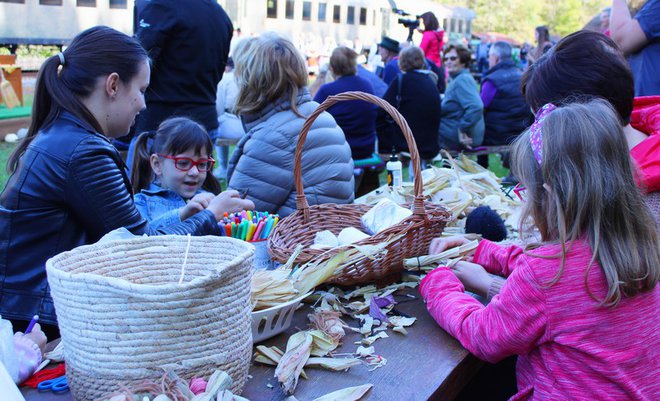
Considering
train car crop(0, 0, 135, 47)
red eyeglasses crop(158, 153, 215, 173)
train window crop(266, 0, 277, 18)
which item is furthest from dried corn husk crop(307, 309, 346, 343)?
train window crop(266, 0, 277, 18)

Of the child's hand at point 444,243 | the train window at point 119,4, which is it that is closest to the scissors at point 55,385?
the child's hand at point 444,243

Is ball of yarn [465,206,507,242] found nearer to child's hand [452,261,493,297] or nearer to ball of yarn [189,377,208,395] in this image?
child's hand [452,261,493,297]

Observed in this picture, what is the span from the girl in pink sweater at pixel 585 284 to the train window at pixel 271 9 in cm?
2367

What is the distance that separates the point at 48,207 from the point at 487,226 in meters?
1.58

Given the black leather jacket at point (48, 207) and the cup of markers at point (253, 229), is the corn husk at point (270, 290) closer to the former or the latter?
the cup of markers at point (253, 229)

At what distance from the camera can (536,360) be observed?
65.2 inches

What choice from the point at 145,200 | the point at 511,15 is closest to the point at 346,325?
the point at 145,200

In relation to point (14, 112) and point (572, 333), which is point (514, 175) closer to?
point (572, 333)

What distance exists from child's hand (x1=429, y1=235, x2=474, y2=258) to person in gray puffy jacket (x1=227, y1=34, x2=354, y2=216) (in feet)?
3.97

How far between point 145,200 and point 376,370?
168cm

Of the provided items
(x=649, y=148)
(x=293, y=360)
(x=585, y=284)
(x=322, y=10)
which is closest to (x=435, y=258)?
(x=585, y=284)

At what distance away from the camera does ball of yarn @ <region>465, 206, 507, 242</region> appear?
2492 millimetres

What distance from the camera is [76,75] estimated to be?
6.99 ft

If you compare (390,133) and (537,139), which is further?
(390,133)
